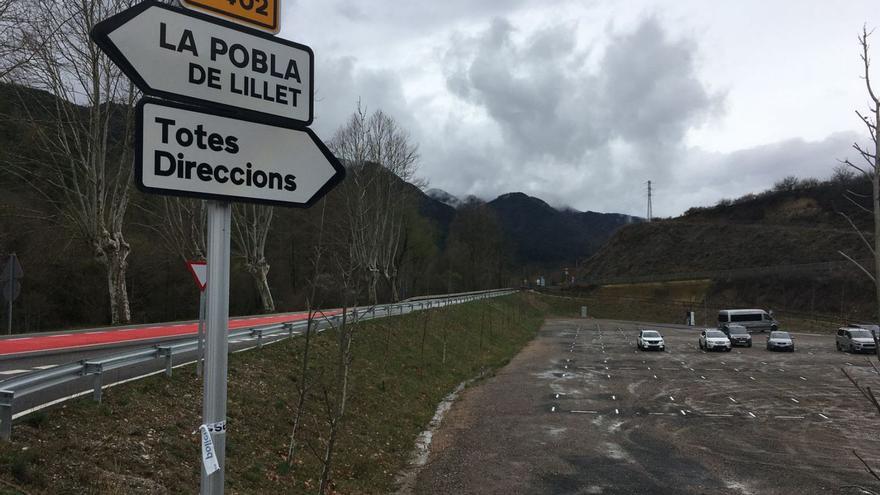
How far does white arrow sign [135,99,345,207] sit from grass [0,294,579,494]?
5170 mm

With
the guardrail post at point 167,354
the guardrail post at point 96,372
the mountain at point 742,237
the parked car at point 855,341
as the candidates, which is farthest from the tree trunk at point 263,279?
the mountain at point 742,237

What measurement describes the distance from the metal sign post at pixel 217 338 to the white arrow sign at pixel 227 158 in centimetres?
18

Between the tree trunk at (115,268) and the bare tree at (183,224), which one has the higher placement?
the bare tree at (183,224)

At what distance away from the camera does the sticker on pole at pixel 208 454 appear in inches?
85.0

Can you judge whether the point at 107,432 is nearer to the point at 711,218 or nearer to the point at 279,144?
the point at 279,144

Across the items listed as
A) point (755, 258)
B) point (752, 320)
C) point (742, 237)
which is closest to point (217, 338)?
point (752, 320)

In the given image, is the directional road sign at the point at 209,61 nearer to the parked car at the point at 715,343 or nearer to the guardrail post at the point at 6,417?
the guardrail post at the point at 6,417

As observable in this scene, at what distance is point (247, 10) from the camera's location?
8.23 ft

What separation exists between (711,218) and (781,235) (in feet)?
76.6

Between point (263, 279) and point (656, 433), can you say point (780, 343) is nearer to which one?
point (656, 433)

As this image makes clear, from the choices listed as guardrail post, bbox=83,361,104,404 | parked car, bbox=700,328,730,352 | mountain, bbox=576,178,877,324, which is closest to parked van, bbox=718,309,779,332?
mountain, bbox=576,178,877,324

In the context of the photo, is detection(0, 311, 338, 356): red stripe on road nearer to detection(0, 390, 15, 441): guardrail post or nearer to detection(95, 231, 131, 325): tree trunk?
detection(95, 231, 131, 325): tree trunk

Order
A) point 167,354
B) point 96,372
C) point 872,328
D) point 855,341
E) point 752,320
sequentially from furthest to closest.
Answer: point 752,320, point 855,341, point 167,354, point 96,372, point 872,328

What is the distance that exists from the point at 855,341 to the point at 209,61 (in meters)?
43.5
